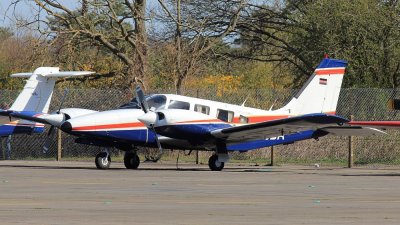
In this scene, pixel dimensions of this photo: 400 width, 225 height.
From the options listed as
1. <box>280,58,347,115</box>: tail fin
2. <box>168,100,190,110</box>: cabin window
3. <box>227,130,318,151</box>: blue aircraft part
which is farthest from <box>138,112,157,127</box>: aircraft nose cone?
<box>280,58,347,115</box>: tail fin

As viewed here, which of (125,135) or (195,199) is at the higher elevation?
(125,135)

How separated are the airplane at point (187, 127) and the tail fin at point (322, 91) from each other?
5 centimetres

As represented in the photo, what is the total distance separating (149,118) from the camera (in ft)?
93.4

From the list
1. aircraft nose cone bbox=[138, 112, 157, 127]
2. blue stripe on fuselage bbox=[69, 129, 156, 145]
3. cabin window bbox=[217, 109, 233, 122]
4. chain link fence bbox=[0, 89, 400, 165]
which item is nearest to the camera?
aircraft nose cone bbox=[138, 112, 157, 127]

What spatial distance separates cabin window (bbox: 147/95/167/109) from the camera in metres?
29.1

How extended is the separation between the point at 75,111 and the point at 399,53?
18.7 metres

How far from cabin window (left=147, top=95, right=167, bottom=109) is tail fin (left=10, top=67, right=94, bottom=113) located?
5120 millimetres

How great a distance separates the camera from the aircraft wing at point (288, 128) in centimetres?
2727

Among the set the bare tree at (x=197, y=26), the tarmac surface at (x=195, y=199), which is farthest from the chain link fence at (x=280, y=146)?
the tarmac surface at (x=195, y=199)

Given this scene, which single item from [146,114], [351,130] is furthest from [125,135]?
[351,130]

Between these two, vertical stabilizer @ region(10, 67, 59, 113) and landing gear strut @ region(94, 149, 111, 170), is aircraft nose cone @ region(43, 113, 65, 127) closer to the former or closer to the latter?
landing gear strut @ region(94, 149, 111, 170)

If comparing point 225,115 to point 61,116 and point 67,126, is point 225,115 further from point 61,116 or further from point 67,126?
point 61,116

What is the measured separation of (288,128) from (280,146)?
7.53 metres

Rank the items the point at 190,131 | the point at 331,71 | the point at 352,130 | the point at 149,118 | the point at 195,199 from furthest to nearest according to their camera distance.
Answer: the point at 331,71
the point at 352,130
the point at 190,131
the point at 149,118
the point at 195,199
